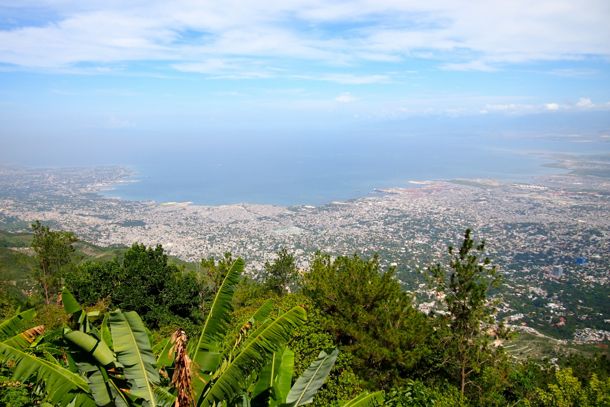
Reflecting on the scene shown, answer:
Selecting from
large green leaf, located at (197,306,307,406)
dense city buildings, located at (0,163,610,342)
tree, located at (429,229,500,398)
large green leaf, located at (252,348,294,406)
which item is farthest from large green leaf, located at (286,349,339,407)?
dense city buildings, located at (0,163,610,342)

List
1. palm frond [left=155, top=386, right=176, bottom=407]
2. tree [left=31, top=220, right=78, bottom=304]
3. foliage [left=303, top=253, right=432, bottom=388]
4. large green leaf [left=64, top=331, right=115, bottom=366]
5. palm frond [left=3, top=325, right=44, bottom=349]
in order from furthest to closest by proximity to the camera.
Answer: tree [left=31, top=220, right=78, bottom=304] < foliage [left=303, top=253, right=432, bottom=388] < palm frond [left=3, top=325, right=44, bottom=349] < palm frond [left=155, top=386, right=176, bottom=407] < large green leaf [left=64, top=331, right=115, bottom=366]

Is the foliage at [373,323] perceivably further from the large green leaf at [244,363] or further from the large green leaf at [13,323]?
the large green leaf at [13,323]

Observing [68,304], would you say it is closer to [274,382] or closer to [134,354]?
[134,354]

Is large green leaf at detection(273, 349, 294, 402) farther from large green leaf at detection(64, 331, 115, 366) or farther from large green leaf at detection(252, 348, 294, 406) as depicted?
large green leaf at detection(64, 331, 115, 366)

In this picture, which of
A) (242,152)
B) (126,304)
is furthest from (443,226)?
(242,152)

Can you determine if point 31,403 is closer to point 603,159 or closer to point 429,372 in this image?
point 429,372

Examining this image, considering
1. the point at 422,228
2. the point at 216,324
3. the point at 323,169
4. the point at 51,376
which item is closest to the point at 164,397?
the point at 216,324

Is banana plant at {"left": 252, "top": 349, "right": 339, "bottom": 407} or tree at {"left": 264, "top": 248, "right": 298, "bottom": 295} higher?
banana plant at {"left": 252, "top": 349, "right": 339, "bottom": 407}
